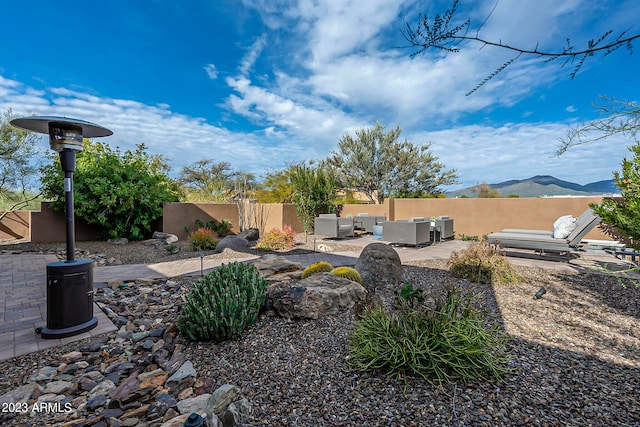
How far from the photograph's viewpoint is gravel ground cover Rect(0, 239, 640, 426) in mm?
1657

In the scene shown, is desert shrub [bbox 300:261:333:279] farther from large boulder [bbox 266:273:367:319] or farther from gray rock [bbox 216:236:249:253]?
gray rock [bbox 216:236:249:253]

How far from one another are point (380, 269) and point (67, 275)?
3740 millimetres

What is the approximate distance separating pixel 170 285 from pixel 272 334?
2.74 meters

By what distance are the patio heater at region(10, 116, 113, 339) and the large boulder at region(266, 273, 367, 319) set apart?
1905mm

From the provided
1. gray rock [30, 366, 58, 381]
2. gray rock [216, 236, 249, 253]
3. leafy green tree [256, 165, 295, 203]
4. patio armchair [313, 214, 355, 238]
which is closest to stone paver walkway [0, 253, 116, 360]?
gray rock [30, 366, 58, 381]

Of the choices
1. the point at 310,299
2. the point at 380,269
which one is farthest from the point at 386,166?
the point at 310,299

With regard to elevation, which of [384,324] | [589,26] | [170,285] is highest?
[589,26]

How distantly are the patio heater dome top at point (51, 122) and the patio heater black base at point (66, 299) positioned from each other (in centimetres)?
142

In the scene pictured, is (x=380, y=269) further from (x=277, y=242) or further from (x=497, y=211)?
(x=497, y=211)


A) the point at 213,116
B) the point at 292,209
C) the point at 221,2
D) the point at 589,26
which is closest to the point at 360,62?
the point at 221,2

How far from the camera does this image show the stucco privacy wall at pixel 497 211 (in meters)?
9.05

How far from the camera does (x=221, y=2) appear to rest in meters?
7.11

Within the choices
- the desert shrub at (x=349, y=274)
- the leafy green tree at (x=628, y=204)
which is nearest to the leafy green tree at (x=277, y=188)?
the desert shrub at (x=349, y=274)

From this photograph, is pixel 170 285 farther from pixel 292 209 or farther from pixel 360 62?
pixel 292 209
